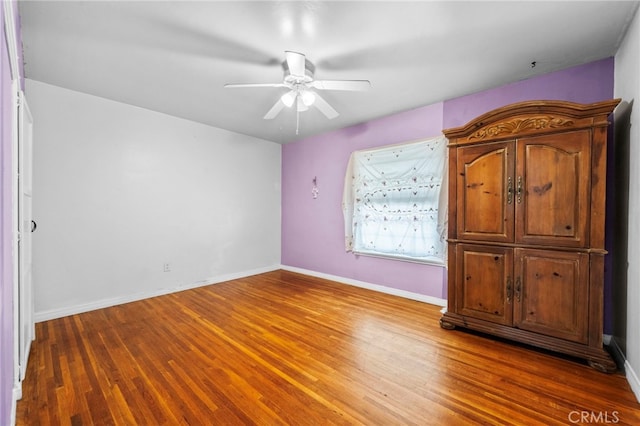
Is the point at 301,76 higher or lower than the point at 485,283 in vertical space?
higher

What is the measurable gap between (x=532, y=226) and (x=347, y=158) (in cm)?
260

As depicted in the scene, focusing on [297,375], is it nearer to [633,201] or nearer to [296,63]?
[296,63]

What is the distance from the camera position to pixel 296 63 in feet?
6.80

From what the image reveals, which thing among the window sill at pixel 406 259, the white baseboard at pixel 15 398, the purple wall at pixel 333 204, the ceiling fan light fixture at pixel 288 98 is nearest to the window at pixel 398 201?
the window sill at pixel 406 259

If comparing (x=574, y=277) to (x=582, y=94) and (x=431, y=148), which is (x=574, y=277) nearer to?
(x=582, y=94)

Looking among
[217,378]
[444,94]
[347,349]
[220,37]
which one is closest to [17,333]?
[217,378]

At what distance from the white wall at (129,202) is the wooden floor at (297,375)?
0.54m

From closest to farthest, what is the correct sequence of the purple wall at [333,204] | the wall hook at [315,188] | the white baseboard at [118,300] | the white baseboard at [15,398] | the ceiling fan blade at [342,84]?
1. the white baseboard at [15,398]
2. the ceiling fan blade at [342,84]
3. the white baseboard at [118,300]
4. the purple wall at [333,204]
5. the wall hook at [315,188]

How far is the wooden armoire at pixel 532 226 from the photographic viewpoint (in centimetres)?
201

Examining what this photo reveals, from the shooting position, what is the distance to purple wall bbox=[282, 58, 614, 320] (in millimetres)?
2545

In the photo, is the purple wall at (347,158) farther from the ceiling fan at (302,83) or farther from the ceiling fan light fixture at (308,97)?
the ceiling fan light fixture at (308,97)

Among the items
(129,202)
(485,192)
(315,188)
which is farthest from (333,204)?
(129,202)

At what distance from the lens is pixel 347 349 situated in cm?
227

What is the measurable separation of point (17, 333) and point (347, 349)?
2.28 meters
